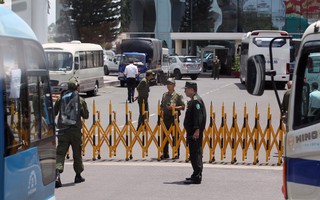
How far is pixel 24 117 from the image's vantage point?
7227 millimetres

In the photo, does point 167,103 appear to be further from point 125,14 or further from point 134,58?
point 125,14

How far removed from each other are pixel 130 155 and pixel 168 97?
1.57 metres

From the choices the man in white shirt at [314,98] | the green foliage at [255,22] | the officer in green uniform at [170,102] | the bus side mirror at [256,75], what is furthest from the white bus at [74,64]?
the green foliage at [255,22]

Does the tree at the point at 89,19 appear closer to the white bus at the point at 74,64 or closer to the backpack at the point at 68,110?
the white bus at the point at 74,64

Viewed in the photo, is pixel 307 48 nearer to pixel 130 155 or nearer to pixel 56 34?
pixel 130 155

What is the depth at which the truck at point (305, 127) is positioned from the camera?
6.24m

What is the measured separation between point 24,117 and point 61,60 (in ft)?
78.5

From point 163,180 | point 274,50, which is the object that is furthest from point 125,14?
point 163,180

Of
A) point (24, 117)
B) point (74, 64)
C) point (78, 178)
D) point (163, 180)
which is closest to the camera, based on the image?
point (24, 117)

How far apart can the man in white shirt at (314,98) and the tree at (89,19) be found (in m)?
56.1

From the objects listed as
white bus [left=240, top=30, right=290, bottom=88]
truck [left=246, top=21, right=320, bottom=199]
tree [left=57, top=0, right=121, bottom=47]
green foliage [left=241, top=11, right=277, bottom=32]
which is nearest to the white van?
tree [left=57, top=0, right=121, bottom=47]

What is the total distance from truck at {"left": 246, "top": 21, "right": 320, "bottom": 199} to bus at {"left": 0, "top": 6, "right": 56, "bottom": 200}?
2.65m

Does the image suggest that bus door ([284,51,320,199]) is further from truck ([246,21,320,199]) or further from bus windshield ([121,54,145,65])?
bus windshield ([121,54,145,65])

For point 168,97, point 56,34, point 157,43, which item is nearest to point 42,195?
point 168,97
